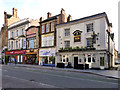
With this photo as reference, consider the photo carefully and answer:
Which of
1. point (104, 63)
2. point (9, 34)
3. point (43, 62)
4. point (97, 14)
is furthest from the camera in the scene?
point (9, 34)

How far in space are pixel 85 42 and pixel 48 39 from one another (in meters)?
10.2

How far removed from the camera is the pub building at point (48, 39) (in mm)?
26072

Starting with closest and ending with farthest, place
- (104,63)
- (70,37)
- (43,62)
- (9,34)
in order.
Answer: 1. (104,63)
2. (70,37)
3. (43,62)
4. (9,34)

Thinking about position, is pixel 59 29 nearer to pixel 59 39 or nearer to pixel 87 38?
pixel 59 39

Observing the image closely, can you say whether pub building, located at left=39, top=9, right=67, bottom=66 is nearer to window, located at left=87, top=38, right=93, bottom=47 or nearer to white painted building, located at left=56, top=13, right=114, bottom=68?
white painted building, located at left=56, top=13, right=114, bottom=68

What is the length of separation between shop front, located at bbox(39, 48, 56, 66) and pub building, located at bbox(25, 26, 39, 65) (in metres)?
1.50

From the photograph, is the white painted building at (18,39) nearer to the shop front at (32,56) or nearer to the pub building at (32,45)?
the pub building at (32,45)

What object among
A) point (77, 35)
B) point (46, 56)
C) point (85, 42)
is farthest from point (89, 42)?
point (46, 56)

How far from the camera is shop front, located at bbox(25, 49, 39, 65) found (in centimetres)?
2933

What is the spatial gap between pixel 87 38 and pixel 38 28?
1472 centimetres

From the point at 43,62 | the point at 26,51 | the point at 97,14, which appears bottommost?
the point at 43,62

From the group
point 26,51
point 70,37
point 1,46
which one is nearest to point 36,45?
point 26,51

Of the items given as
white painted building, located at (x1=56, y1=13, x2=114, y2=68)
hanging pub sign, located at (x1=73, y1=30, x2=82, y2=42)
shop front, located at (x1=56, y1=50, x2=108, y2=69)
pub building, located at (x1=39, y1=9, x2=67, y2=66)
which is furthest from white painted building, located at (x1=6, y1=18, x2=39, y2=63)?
hanging pub sign, located at (x1=73, y1=30, x2=82, y2=42)

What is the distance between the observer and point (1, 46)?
45594mm
